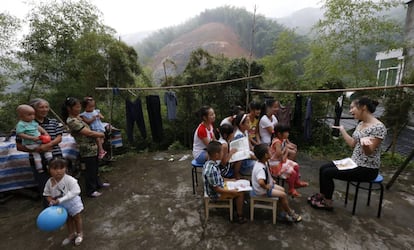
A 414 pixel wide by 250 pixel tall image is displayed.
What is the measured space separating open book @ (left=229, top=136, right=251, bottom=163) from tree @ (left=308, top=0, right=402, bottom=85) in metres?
4.25

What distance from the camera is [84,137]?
2.87 meters

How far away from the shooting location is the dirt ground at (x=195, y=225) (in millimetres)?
2111

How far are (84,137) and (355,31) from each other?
6218mm

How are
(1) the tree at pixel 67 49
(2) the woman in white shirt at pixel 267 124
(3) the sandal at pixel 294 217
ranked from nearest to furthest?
(3) the sandal at pixel 294 217 → (2) the woman in white shirt at pixel 267 124 → (1) the tree at pixel 67 49

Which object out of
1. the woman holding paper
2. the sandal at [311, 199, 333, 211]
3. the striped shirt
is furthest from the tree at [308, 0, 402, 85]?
the striped shirt

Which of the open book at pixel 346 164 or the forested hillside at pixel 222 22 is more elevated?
the forested hillside at pixel 222 22

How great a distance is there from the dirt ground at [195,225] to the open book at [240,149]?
2.29 feet

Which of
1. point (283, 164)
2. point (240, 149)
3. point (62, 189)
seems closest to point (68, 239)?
point (62, 189)

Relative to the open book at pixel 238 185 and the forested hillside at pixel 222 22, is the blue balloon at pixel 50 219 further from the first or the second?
the forested hillside at pixel 222 22

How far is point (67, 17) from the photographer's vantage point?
4.89 meters

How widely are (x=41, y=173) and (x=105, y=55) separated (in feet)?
11.7

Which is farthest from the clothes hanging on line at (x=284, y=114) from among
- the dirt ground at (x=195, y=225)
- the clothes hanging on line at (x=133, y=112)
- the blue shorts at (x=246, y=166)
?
the clothes hanging on line at (x=133, y=112)

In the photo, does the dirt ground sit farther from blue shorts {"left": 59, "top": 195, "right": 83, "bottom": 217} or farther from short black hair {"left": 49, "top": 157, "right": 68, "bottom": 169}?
short black hair {"left": 49, "top": 157, "right": 68, "bottom": 169}

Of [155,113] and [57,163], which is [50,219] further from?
[155,113]
